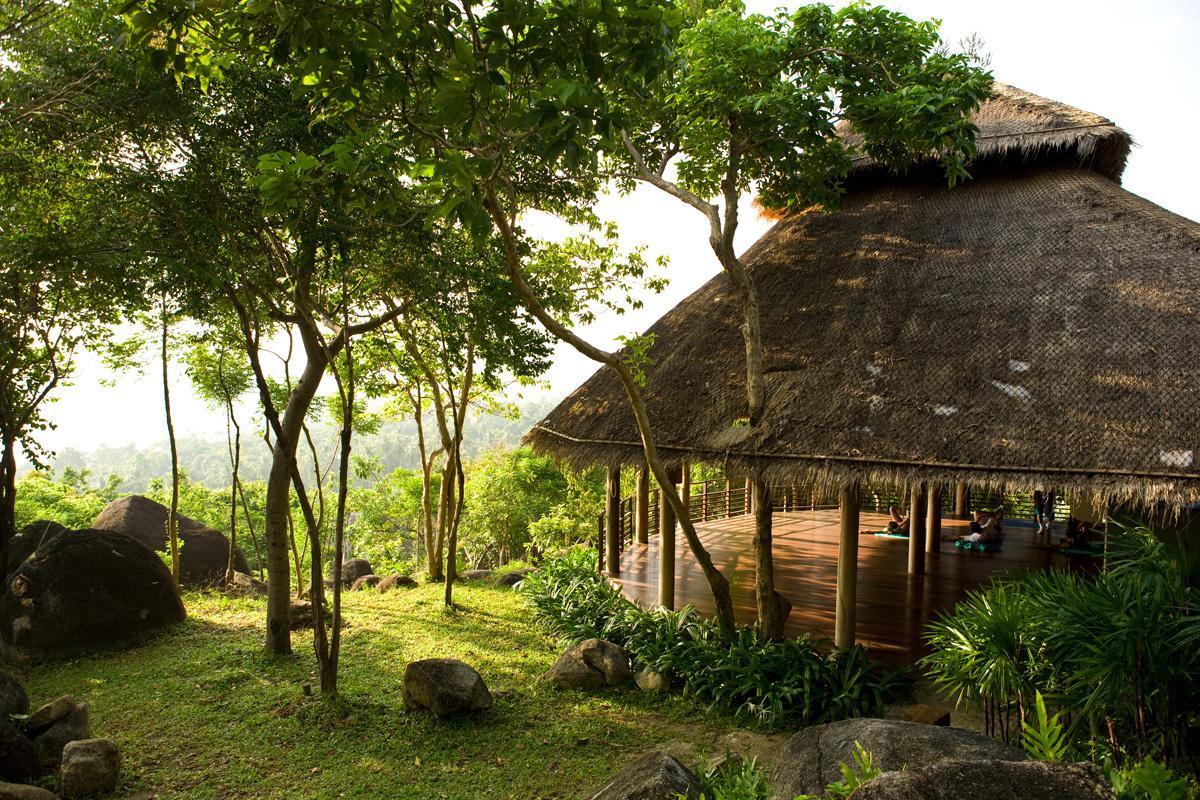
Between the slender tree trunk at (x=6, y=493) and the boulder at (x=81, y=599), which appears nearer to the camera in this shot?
the boulder at (x=81, y=599)

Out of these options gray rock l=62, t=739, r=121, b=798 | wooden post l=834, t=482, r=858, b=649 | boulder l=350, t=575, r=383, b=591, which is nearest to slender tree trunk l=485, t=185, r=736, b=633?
wooden post l=834, t=482, r=858, b=649

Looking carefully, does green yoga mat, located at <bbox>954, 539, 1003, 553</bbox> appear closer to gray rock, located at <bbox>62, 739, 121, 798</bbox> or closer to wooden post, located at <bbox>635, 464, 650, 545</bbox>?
wooden post, located at <bbox>635, 464, 650, 545</bbox>

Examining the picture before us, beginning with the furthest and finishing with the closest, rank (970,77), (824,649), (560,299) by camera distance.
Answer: (560,299)
(824,649)
(970,77)

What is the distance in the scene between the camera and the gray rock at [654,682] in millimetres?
6934

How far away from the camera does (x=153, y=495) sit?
16516 millimetres

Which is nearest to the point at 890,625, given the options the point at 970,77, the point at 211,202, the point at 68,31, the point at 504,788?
the point at 504,788

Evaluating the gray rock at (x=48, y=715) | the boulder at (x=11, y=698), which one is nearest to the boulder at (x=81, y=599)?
the boulder at (x=11, y=698)

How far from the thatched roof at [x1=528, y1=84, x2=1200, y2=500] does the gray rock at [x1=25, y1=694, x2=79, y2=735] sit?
4.82 meters

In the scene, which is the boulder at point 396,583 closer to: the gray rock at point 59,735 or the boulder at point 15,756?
the gray rock at point 59,735

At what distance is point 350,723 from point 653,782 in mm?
3309

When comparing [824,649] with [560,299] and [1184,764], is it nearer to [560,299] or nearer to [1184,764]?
[1184,764]

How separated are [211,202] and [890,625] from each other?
24.5 ft

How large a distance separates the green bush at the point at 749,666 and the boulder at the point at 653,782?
231cm

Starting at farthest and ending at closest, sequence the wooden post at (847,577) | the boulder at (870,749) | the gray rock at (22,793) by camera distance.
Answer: the wooden post at (847,577)
the gray rock at (22,793)
the boulder at (870,749)
